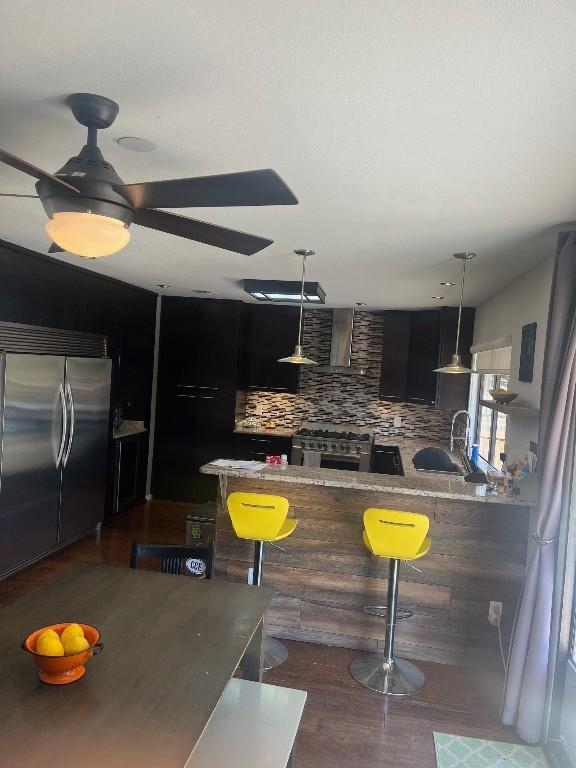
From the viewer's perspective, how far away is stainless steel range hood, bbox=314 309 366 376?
22.7 feet

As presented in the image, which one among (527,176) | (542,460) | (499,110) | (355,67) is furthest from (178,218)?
(542,460)

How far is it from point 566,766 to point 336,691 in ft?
3.76

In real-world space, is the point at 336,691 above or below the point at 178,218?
below

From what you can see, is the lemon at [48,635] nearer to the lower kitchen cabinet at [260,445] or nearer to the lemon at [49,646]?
the lemon at [49,646]

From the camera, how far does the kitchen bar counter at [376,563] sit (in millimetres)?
3406

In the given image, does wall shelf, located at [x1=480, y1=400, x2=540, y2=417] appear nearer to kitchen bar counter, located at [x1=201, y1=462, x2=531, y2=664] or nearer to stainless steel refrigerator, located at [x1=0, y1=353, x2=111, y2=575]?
kitchen bar counter, located at [x1=201, y1=462, x2=531, y2=664]

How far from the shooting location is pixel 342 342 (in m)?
6.96

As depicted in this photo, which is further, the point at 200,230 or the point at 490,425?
the point at 490,425

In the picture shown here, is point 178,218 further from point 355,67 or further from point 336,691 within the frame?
point 336,691

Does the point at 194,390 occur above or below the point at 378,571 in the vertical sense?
above

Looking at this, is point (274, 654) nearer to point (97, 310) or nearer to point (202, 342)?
point (97, 310)

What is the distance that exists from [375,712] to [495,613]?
1007mm

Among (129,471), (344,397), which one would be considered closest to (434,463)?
(344,397)

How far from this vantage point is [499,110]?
160 centimetres
